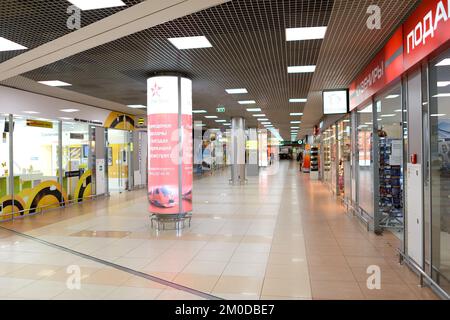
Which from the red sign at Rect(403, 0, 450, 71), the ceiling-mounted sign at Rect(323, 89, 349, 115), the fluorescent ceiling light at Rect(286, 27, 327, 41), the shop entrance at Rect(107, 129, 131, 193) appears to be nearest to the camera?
the red sign at Rect(403, 0, 450, 71)

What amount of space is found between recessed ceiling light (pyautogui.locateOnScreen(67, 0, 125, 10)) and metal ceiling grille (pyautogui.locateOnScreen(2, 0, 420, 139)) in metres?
0.72

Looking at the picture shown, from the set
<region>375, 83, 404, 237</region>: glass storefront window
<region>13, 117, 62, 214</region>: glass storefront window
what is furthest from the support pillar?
<region>375, 83, 404, 237</region>: glass storefront window

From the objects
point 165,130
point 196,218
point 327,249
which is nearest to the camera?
point 327,249

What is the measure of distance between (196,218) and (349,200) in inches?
153

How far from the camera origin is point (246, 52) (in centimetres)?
569

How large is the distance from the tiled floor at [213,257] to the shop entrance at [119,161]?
5623mm

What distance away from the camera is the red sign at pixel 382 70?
178 inches

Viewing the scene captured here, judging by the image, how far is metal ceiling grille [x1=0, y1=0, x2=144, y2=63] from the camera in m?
3.81

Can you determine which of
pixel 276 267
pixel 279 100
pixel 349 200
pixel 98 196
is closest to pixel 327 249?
pixel 276 267

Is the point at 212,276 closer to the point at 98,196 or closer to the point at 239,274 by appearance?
the point at 239,274

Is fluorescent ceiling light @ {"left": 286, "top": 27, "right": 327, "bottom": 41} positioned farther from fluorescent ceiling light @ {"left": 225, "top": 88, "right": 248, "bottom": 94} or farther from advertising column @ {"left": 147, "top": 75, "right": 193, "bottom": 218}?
fluorescent ceiling light @ {"left": 225, "top": 88, "right": 248, "bottom": 94}

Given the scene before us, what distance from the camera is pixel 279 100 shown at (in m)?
11.1

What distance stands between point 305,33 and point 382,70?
4.51ft

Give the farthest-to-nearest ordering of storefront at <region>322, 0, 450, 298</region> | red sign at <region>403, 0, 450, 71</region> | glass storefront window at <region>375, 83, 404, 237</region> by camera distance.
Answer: glass storefront window at <region>375, 83, 404, 237</region>
storefront at <region>322, 0, 450, 298</region>
red sign at <region>403, 0, 450, 71</region>
